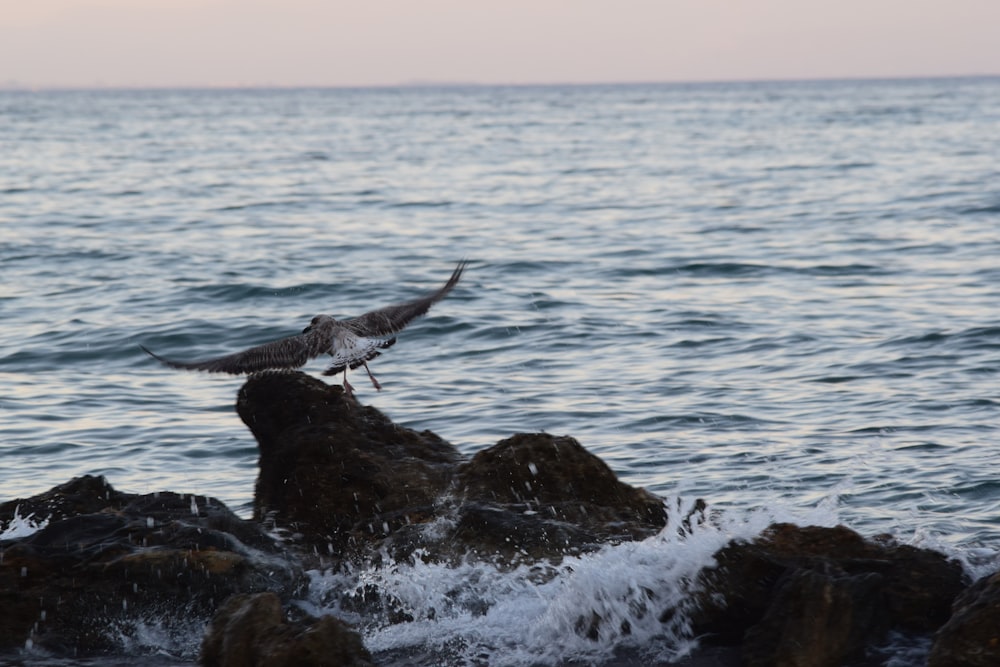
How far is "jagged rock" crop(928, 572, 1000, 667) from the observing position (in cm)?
523

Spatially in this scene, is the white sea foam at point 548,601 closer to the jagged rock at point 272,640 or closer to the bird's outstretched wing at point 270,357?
the jagged rock at point 272,640

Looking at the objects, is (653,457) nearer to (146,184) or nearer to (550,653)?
(550,653)

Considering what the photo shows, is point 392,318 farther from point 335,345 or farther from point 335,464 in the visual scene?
point 335,464

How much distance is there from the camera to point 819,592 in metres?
5.77

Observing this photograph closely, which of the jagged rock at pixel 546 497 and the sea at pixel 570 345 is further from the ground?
the jagged rock at pixel 546 497

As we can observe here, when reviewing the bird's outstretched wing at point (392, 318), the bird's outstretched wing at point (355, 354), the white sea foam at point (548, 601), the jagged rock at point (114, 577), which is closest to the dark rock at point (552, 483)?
the white sea foam at point (548, 601)

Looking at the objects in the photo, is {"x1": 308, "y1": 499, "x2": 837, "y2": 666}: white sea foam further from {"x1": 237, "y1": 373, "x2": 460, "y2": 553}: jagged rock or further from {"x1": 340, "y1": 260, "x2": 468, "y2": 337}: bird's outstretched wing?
{"x1": 340, "y1": 260, "x2": 468, "y2": 337}: bird's outstretched wing

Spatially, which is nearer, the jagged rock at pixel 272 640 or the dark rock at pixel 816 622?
the jagged rock at pixel 272 640

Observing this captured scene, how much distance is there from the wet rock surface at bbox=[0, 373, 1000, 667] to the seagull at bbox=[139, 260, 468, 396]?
0.29 m

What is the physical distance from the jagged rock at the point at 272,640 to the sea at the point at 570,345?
1.53 feet

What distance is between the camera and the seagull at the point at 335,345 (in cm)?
857

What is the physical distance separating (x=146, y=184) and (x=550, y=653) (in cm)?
3273

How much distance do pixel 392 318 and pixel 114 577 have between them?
137 inches

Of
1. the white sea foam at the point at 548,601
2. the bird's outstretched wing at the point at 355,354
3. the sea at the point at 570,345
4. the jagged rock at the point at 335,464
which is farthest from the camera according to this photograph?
the bird's outstretched wing at the point at 355,354
